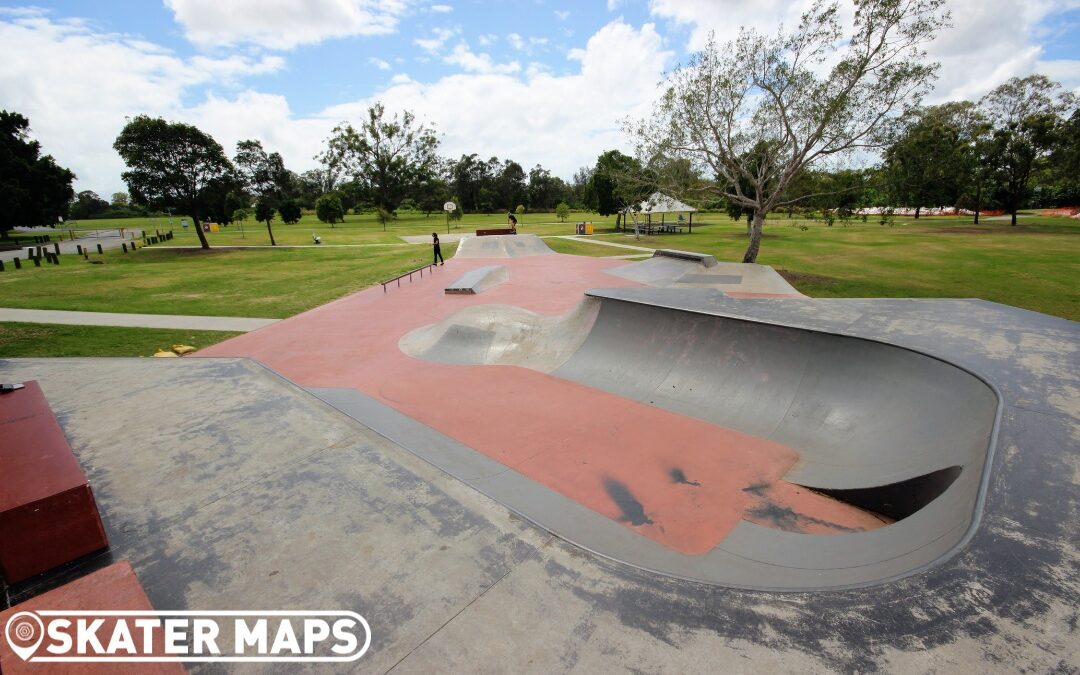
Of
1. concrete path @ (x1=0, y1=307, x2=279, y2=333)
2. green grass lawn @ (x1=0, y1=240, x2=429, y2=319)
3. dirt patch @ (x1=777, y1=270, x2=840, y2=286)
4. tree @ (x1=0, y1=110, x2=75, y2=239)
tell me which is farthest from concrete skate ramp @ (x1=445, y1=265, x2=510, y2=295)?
tree @ (x1=0, y1=110, x2=75, y2=239)

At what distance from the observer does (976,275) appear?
1895 centimetres

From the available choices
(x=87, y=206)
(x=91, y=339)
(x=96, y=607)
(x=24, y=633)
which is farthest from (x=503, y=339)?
(x=87, y=206)

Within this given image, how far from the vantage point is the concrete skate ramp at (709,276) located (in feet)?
49.8

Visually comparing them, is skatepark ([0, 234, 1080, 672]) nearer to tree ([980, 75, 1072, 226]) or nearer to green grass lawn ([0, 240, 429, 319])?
green grass lawn ([0, 240, 429, 319])

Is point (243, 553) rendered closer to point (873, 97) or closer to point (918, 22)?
point (873, 97)

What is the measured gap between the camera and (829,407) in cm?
701

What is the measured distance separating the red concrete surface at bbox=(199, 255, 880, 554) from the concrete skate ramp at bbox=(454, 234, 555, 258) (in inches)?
664

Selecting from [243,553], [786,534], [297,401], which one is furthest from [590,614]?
[297,401]

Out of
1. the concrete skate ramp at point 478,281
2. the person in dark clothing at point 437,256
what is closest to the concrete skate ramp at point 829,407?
the concrete skate ramp at point 478,281

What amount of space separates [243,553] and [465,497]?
6.91 feet

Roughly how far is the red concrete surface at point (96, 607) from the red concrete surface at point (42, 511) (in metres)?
0.86

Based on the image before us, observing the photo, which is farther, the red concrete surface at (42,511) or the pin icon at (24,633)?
the red concrete surface at (42,511)

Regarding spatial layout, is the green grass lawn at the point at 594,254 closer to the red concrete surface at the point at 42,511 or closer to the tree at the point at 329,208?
the red concrete surface at the point at 42,511

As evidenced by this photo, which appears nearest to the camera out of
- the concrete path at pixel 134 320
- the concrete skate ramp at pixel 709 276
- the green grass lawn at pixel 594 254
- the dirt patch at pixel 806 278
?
the concrete path at pixel 134 320
